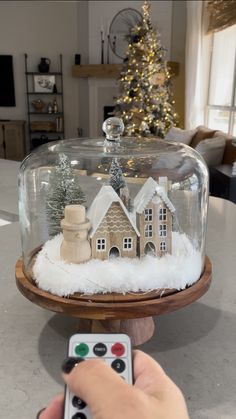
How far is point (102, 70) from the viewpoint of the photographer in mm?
5586

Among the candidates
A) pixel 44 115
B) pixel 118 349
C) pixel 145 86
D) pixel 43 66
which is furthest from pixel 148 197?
pixel 44 115

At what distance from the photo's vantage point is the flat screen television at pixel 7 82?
19.2ft

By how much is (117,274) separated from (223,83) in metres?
4.94

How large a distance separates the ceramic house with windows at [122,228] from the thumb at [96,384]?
0.85 feet

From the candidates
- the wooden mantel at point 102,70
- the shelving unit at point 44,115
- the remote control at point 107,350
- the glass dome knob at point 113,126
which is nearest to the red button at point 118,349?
the remote control at point 107,350

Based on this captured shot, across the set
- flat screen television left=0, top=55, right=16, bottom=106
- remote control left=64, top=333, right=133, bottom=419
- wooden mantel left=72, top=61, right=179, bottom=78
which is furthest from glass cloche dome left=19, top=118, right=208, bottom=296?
flat screen television left=0, top=55, right=16, bottom=106

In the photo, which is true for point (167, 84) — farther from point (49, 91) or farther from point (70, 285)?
point (70, 285)

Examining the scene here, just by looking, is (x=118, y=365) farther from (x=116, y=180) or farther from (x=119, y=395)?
(x=116, y=180)

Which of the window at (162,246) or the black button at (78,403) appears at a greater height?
the window at (162,246)

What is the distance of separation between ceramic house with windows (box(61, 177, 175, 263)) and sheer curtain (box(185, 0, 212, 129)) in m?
4.95

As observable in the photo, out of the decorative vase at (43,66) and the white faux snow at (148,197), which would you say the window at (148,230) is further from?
the decorative vase at (43,66)

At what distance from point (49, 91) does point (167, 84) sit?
76.7 inches

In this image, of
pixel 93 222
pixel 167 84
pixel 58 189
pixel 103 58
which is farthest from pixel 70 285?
pixel 103 58

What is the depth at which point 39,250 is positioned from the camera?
784 mm
